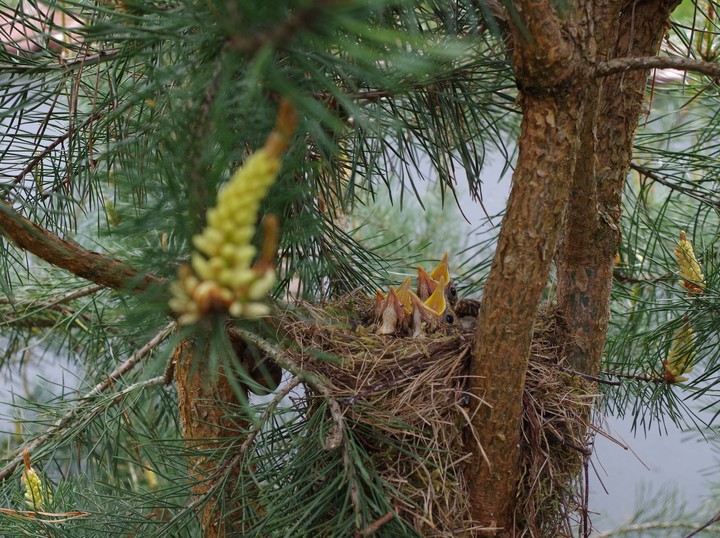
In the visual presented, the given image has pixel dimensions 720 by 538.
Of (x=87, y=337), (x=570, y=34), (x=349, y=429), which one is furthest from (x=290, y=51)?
(x=87, y=337)

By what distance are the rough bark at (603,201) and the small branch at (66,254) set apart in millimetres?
540

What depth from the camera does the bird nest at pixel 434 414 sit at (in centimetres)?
86

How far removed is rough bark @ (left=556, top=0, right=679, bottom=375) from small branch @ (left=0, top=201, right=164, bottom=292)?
0.54 metres

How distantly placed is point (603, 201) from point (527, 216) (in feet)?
1.04

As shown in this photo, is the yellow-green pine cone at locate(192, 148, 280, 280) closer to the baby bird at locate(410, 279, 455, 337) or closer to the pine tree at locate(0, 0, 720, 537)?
the pine tree at locate(0, 0, 720, 537)

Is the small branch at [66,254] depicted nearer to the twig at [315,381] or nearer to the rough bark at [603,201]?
the twig at [315,381]

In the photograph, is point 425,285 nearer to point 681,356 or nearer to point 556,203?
point 681,356

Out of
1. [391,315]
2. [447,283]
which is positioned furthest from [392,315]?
[447,283]

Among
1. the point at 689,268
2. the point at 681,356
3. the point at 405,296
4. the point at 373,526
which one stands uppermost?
the point at 405,296

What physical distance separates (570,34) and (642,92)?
14.3 inches

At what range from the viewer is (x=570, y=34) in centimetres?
68

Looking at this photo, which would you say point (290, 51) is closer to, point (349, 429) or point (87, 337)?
point (349, 429)

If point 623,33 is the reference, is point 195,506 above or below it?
below

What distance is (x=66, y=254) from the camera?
28.4 inches
